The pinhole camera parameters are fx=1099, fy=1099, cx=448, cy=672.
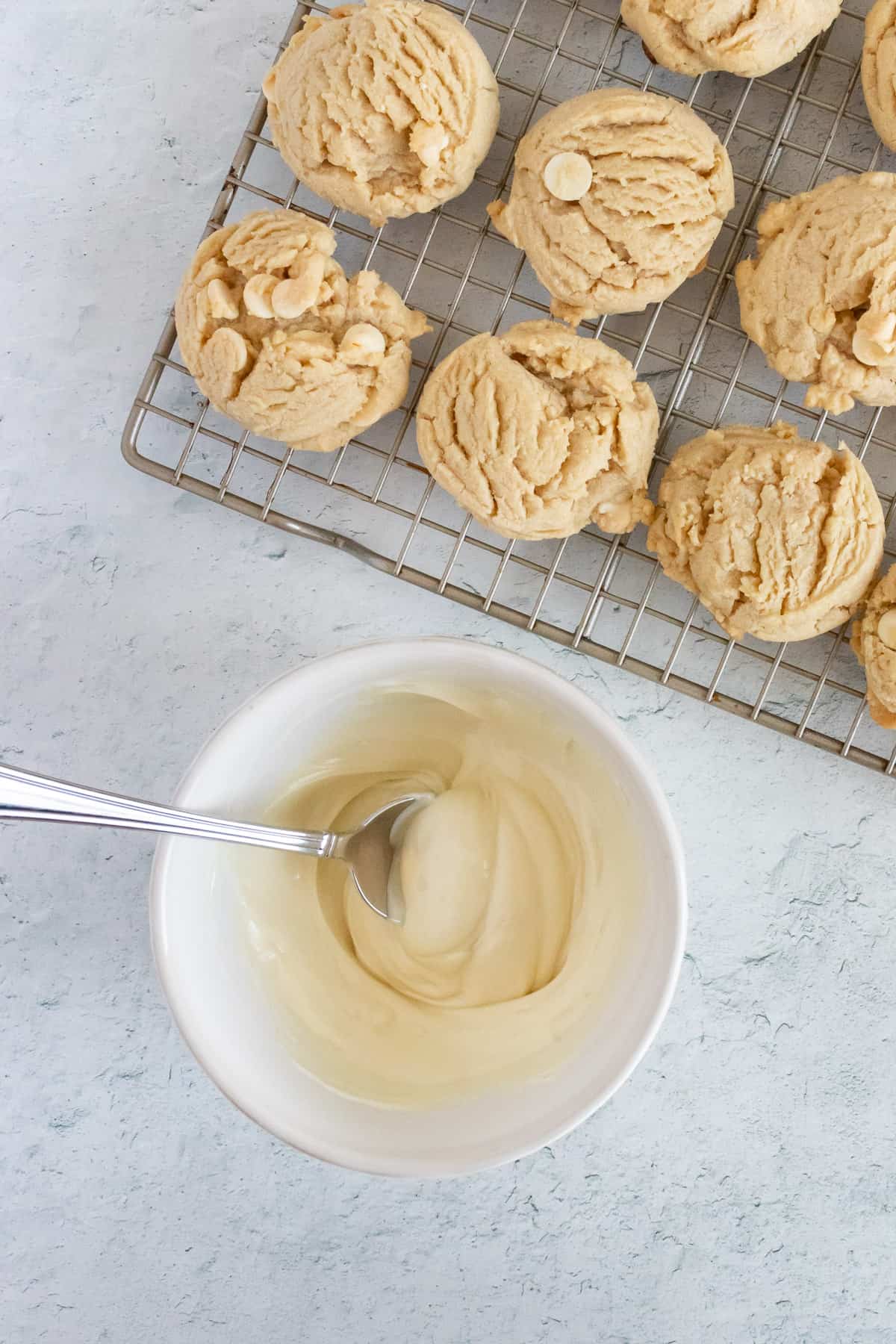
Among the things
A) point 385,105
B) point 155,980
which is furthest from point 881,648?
point 155,980

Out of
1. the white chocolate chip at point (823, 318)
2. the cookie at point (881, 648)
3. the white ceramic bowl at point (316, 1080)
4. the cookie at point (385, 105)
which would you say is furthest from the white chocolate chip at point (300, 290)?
the cookie at point (881, 648)

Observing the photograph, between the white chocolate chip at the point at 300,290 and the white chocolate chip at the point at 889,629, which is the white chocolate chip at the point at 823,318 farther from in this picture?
the white chocolate chip at the point at 300,290

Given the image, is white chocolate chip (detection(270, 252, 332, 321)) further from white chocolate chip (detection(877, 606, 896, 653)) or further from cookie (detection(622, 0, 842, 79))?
white chocolate chip (detection(877, 606, 896, 653))

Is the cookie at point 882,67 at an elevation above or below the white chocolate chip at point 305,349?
above

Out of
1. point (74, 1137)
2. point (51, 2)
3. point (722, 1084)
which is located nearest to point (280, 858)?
point (74, 1137)

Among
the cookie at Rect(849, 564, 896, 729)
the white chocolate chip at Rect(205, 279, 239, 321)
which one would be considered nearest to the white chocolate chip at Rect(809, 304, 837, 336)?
the cookie at Rect(849, 564, 896, 729)

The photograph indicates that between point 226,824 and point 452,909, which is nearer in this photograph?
point 226,824

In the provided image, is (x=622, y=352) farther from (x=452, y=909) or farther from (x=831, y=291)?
(x=452, y=909)
